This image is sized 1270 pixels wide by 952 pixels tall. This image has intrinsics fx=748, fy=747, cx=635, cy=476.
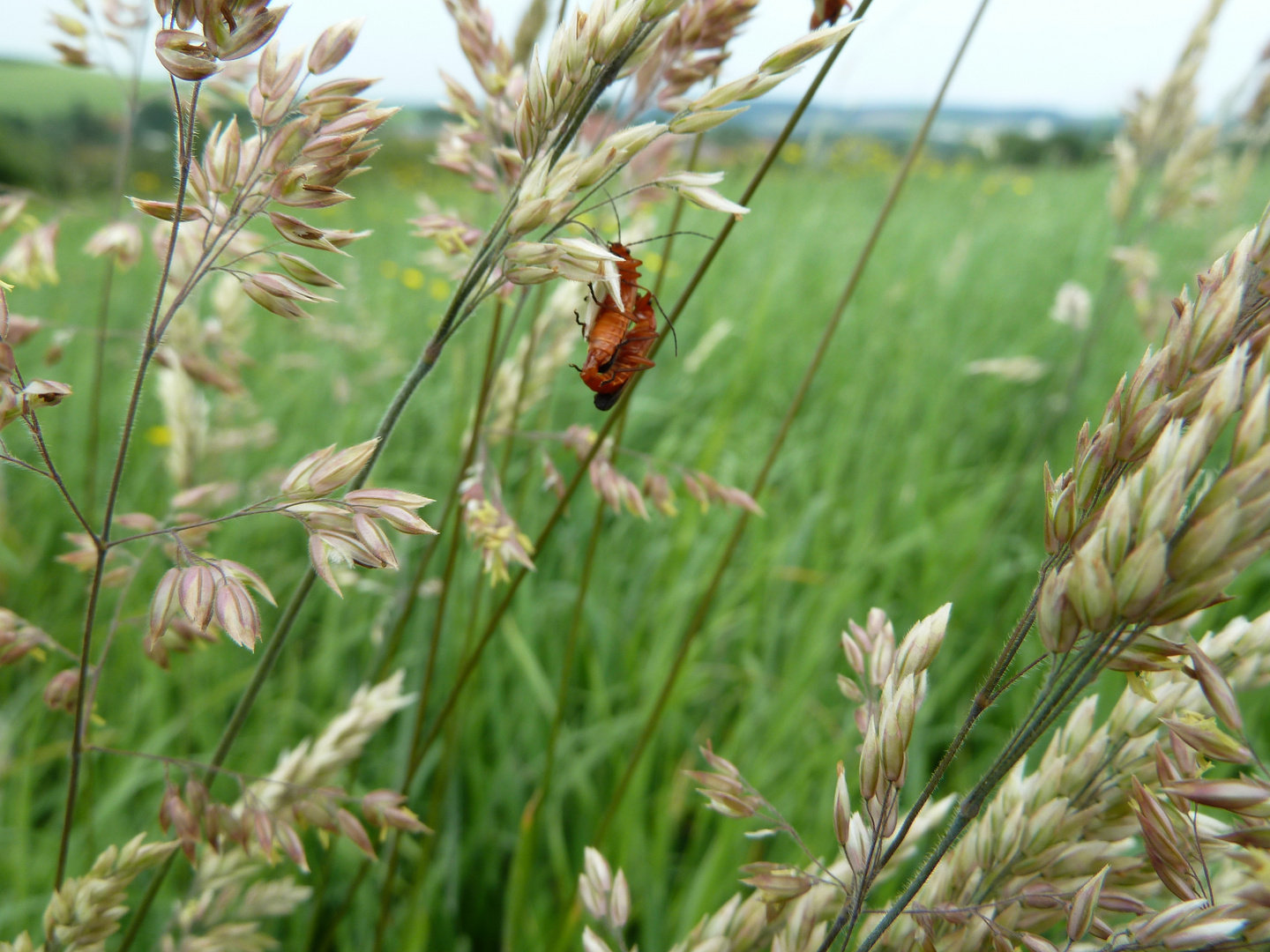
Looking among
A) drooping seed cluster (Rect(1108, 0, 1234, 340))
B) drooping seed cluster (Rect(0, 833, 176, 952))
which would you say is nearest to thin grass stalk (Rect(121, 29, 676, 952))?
drooping seed cluster (Rect(0, 833, 176, 952))

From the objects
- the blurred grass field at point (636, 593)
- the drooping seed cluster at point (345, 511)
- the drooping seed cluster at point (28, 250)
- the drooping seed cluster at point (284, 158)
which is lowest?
the blurred grass field at point (636, 593)

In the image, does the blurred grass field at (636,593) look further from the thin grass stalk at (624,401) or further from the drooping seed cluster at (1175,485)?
the drooping seed cluster at (1175,485)

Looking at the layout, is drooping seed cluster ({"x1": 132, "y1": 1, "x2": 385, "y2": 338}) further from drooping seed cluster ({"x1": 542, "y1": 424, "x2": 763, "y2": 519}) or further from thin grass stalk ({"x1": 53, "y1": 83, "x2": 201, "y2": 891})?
drooping seed cluster ({"x1": 542, "y1": 424, "x2": 763, "y2": 519})

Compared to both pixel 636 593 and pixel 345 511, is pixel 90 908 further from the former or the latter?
pixel 636 593

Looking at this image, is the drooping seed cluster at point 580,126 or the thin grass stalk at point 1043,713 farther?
the drooping seed cluster at point 580,126

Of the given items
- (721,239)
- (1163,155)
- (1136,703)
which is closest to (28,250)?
(721,239)

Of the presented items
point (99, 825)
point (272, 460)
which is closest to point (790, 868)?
point (99, 825)

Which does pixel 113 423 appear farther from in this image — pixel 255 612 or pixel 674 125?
pixel 674 125

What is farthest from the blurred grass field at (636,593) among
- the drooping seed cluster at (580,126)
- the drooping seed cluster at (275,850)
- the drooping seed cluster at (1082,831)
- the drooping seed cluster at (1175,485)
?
the drooping seed cluster at (1175,485)
